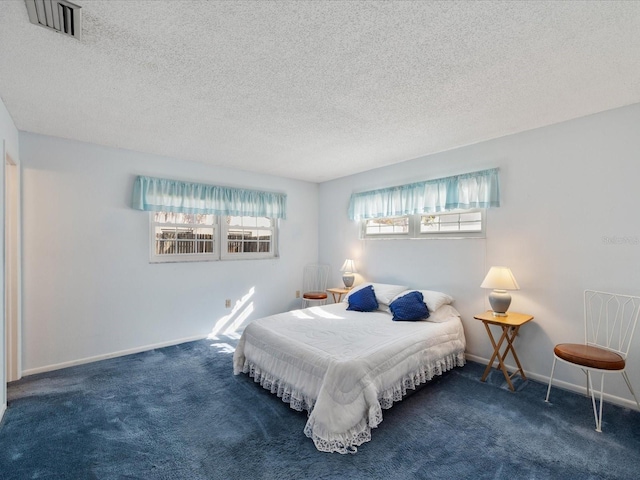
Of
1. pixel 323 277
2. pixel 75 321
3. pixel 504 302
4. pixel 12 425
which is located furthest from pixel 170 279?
pixel 504 302

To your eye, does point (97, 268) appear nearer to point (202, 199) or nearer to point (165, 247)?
point (165, 247)

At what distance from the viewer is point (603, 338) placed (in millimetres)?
2652

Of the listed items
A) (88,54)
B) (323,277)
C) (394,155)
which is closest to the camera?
(88,54)

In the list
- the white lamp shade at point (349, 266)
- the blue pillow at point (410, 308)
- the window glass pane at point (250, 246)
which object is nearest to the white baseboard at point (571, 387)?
the blue pillow at point (410, 308)

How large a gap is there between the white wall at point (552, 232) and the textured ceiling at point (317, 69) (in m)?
0.26

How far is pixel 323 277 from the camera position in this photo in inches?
214

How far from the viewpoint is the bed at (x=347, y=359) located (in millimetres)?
2084

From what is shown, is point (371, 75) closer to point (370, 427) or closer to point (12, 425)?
point (370, 427)

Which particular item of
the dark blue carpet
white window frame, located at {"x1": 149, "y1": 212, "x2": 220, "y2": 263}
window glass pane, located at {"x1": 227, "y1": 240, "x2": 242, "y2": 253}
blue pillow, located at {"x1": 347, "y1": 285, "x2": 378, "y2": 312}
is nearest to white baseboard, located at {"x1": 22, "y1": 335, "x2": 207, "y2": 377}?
the dark blue carpet

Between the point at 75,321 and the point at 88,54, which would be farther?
the point at 75,321

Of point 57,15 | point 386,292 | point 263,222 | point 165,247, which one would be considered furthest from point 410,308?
point 57,15

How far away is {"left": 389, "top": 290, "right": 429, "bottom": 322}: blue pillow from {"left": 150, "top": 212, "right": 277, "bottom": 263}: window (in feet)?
7.70

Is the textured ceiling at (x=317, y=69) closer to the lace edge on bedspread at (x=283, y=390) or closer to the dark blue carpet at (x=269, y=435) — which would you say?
the lace edge on bedspread at (x=283, y=390)

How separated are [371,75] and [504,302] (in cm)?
237
